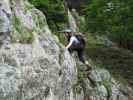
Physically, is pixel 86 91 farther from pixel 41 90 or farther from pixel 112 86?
pixel 41 90

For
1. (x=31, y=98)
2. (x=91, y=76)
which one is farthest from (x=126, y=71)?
(x=31, y=98)

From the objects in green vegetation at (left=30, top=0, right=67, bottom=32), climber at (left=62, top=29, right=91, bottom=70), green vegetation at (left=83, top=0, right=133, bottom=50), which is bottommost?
green vegetation at (left=83, top=0, right=133, bottom=50)

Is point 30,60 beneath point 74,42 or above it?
above

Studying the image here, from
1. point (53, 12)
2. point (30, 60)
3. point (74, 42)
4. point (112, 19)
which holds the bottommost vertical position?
point (112, 19)

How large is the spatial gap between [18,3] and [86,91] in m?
4.87

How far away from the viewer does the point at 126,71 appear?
66.6 feet

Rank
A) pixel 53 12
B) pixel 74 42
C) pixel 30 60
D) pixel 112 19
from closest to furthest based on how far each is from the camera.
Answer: pixel 30 60
pixel 74 42
pixel 53 12
pixel 112 19

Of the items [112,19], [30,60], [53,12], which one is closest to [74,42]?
[30,60]

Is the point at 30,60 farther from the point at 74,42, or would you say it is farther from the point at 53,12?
the point at 53,12

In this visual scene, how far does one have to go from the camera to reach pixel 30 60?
8359 mm

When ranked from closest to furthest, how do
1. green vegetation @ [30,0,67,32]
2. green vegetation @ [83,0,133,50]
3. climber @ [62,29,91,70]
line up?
climber @ [62,29,91,70] < green vegetation @ [30,0,67,32] < green vegetation @ [83,0,133,50]

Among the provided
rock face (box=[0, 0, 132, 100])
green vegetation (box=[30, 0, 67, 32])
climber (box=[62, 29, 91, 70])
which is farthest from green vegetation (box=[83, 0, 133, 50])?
rock face (box=[0, 0, 132, 100])

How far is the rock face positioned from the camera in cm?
770

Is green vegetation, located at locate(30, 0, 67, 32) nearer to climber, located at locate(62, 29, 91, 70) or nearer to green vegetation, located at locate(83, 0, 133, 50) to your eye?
climber, located at locate(62, 29, 91, 70)
